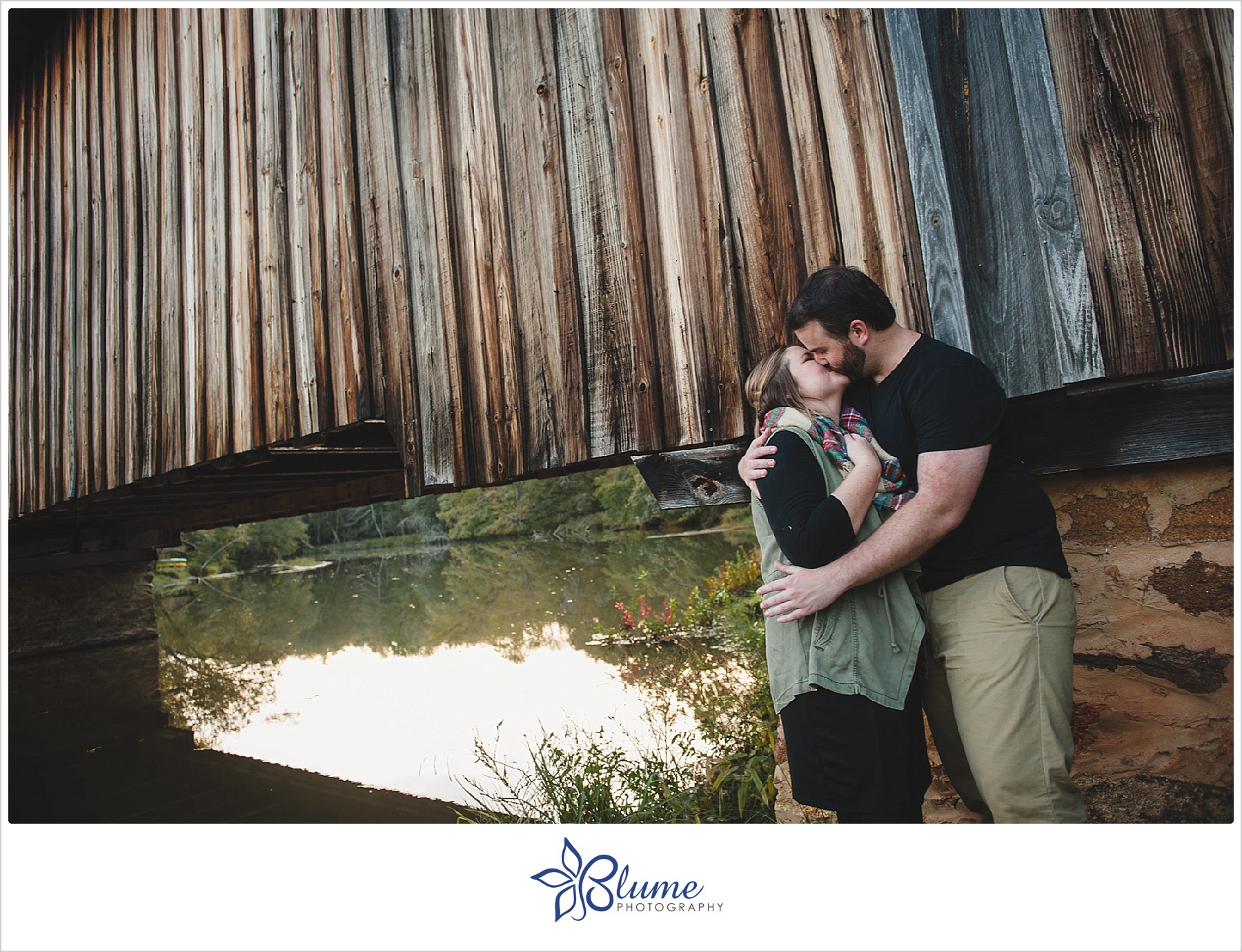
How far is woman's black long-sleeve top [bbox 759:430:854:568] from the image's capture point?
1.46 metres

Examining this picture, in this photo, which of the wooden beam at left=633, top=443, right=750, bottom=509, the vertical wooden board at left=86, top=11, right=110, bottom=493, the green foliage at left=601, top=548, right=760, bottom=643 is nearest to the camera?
the wooden beam at left=633, top=443, right=750, bottom=509

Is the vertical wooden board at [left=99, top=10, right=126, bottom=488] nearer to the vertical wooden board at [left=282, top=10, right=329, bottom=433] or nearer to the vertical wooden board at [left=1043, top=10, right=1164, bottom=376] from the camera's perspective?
the vertical wooden board at [left=282, top=10, right=329, bottom=433]

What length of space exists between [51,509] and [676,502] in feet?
15.9

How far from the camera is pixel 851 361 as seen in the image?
170 centimetres

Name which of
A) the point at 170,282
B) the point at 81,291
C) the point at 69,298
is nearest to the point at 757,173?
the point at 170,282

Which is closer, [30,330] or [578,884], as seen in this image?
[578,884]

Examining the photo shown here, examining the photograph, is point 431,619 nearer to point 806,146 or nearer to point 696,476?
point 696,476

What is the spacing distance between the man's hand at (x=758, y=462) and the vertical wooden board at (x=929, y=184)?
24.4 inches

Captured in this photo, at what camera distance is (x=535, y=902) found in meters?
1.63

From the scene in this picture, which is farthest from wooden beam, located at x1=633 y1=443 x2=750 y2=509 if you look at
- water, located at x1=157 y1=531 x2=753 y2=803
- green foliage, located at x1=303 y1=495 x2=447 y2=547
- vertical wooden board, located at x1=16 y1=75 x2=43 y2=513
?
green foliage, located at x1=303 y1=495 x2=447 y2=547

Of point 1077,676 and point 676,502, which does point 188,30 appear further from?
point 1077,676

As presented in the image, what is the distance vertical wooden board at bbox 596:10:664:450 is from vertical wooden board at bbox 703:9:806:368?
0.29 meters

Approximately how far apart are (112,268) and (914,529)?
15.9ft

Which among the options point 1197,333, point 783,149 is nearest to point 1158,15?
point 1197,333
